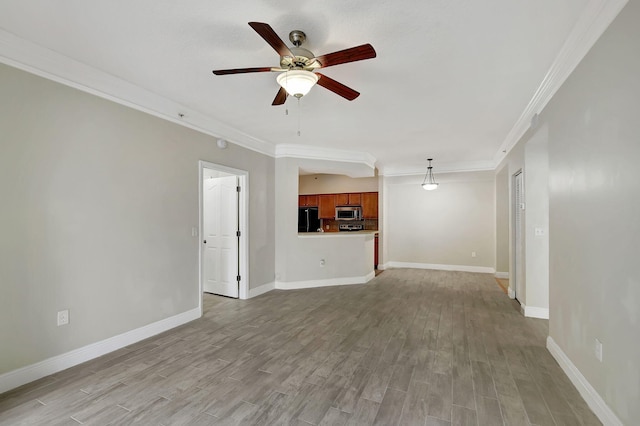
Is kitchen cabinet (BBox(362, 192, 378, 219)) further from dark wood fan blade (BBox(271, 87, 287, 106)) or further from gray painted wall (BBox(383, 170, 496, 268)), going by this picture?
dark wood fan blade (BBox(271, 87, 287, 106))

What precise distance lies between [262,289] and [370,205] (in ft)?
14.1

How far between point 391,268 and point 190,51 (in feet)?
22.3

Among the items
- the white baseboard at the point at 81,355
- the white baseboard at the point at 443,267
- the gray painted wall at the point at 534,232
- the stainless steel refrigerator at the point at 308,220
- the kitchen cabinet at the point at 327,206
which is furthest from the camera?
the kitchen cabinet at the point at 327,206

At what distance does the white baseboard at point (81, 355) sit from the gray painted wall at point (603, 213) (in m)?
3.94

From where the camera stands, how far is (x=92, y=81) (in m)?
2.72

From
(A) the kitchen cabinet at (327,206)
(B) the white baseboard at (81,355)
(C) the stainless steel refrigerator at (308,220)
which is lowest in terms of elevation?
(B) the white baseboard at (81,355)

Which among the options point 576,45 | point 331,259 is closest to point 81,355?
point 331,259

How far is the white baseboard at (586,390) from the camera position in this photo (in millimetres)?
1791

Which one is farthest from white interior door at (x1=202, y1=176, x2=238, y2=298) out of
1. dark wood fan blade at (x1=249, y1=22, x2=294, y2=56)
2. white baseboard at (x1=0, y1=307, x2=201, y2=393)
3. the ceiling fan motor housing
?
dark wood fan blade at (x1=249, y1=22, x2=294, y2=56)

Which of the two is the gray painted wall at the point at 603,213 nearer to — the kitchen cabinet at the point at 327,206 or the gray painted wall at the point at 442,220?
the gray painted wall at the point at 442,220

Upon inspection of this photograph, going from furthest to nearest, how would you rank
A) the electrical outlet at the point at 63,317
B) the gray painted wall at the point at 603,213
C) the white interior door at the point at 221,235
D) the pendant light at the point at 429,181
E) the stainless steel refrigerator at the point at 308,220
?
the stainless steel refrigerator at the point at 308,220 < the pendant light at the point at 429,181 < the white interior door at the point at 221,235 < the electrical outlet at the point at 63,317 < the gray painted wall at the point at 603,213

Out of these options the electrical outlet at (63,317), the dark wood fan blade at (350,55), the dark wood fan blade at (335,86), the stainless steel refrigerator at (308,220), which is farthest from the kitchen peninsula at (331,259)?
the dark wood fan blade at (350,55)

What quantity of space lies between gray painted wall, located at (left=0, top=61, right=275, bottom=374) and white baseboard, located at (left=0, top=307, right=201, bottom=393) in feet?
0.17

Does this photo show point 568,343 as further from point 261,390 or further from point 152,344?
point 152,344
